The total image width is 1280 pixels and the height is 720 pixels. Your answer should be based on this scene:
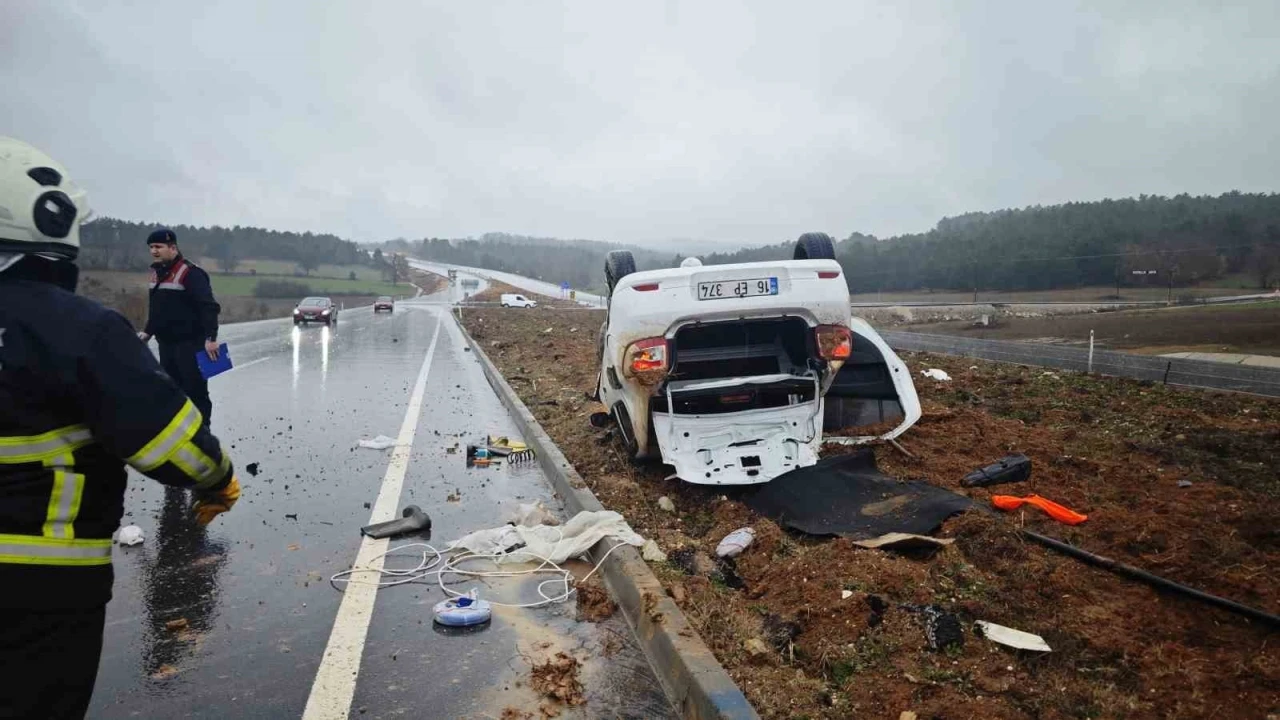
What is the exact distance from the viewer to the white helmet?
182 cm

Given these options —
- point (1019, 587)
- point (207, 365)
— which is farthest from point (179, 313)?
point (1019, 587)

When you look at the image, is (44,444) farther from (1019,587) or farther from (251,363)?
(251,363)

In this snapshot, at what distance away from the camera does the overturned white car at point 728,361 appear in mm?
5297

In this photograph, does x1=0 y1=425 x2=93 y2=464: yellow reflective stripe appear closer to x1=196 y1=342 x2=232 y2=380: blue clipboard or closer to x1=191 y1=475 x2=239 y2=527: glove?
x1=191 y1=475 x2=239 y2=527: glove

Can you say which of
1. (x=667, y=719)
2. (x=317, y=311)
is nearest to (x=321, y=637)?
(x=667, y=719)

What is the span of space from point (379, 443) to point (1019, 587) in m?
6.06

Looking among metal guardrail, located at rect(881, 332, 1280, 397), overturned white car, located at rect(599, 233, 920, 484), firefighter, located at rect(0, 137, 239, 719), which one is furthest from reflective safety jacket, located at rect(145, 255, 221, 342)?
metal guardrail, located at rect(881, 332, 1280, 397)

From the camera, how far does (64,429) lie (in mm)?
1834

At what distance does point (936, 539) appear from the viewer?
4.28 meters

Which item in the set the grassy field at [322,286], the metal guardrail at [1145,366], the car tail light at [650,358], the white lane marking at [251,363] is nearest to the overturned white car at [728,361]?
the car tail light at [650,358]

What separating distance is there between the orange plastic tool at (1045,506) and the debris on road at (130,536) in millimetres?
5344

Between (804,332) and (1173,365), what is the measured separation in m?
6.75

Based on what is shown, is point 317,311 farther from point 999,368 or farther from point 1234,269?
point 1234,269

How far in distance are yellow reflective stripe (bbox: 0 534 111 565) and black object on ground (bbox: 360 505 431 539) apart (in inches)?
125
